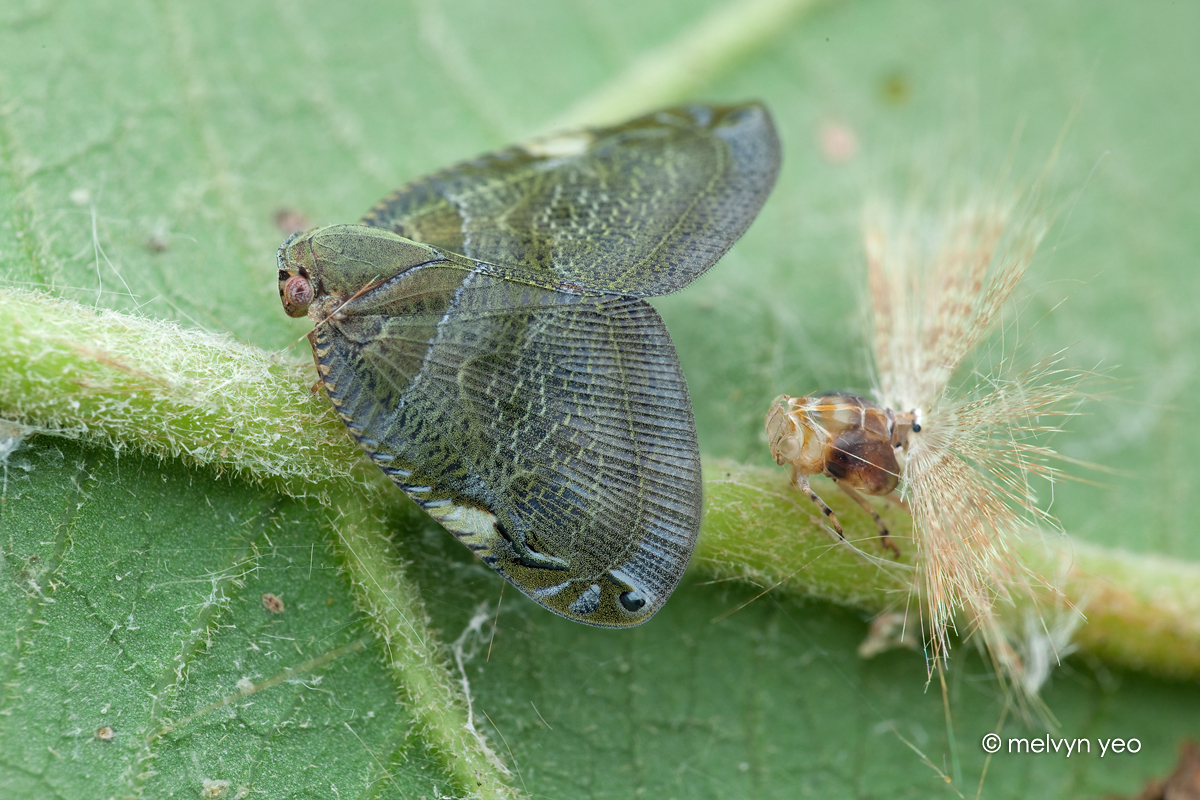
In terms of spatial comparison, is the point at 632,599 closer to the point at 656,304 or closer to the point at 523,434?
the point at 523,434

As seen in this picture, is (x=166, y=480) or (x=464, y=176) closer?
(x=166, y=480)

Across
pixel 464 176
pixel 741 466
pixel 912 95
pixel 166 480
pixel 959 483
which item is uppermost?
pixel 912 95

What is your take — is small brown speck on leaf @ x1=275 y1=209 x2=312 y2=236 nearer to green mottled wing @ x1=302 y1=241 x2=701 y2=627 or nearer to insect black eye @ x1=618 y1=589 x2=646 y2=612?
green mottled wing @ x1=302 y1=241 x2=701 y2=627

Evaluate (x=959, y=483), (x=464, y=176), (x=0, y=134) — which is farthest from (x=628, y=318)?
(x=0, y=134)

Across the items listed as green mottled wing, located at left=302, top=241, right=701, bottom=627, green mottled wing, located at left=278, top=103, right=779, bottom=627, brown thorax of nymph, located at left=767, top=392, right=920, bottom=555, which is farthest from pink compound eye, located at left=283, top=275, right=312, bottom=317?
brown thorax of nymph, located at left=767, top=392, right=920, bottom=555

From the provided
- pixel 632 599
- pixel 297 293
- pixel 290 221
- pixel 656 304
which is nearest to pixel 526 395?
pixel 632 599

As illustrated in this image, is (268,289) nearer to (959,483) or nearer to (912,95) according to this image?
(959,483)
